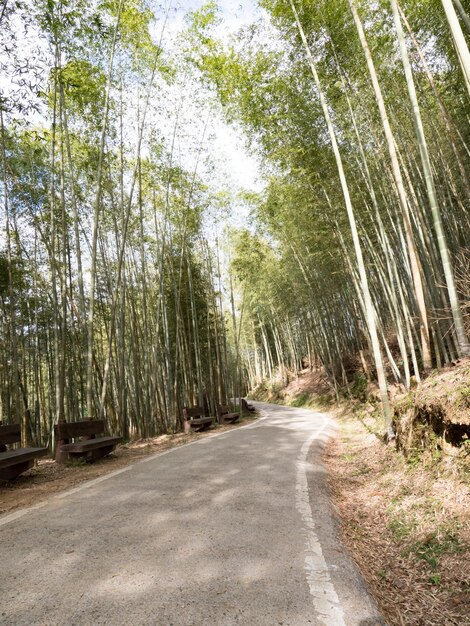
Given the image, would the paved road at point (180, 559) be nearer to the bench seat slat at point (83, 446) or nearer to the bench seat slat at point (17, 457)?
the bench seat slat at point (17, 457)

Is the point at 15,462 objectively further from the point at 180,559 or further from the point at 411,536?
the point at 411,536

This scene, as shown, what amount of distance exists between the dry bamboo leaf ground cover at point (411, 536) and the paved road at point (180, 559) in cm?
20

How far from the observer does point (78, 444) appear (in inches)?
173

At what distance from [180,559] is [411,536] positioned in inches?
60.2

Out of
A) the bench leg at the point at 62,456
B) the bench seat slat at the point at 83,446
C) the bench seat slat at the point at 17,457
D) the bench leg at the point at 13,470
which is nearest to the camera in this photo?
the bench seat slat at the point at 17,457

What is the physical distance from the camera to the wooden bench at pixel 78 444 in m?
4.40

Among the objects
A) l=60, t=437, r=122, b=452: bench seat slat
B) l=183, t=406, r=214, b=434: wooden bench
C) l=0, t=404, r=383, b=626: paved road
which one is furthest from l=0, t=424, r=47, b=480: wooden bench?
l=183, t=406, r=214, b=434: wooden bench

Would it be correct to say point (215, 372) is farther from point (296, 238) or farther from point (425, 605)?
point (425, 605)

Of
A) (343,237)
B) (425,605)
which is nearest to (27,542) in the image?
(425,605)

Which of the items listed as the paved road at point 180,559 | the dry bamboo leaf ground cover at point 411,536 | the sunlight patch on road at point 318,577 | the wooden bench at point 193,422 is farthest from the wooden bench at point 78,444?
the wooden bench at point 193,422

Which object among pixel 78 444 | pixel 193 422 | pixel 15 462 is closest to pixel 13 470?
pixel 15 462

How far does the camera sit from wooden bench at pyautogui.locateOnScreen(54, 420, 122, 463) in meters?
4.40

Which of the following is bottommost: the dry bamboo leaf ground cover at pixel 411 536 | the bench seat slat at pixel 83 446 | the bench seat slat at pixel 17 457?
the dry bamboo leaf ground cover at pixel 411 536

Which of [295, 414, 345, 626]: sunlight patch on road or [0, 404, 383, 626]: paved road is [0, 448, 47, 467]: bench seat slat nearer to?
[0, 404, 383, 626]: paved road
